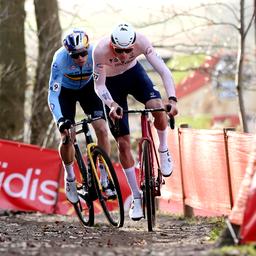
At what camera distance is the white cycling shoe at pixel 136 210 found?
998 centimetres

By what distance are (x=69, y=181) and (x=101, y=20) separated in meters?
12.9

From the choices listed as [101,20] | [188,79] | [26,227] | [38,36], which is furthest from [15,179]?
[188,79]

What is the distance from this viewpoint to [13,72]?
20812 millimetres

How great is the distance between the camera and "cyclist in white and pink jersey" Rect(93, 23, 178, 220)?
950cm

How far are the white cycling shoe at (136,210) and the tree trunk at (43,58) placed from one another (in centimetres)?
1178

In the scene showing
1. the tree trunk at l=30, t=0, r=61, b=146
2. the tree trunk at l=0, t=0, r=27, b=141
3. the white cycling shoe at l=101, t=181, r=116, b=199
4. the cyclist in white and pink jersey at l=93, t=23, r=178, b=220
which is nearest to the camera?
the cyclist in white and pink jersey at l=93, t=23, r=178, b=220

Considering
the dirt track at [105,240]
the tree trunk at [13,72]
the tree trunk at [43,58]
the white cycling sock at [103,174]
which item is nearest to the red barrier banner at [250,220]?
the dirt track at [105,240]

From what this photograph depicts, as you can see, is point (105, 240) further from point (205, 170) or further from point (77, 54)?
point (205, 170)

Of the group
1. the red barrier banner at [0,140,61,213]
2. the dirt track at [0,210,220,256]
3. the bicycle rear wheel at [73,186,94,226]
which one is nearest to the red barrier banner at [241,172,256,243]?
the dirt track at [0,210,220,256]

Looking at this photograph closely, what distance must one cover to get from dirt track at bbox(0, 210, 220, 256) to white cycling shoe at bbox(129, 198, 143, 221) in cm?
18

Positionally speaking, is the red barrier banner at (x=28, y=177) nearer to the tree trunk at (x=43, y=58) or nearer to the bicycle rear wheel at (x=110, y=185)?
the tree trunk at (x=43, y=58)

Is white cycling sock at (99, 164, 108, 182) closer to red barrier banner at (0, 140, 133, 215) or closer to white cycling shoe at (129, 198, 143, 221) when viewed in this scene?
white cycling shoe at (129, 198, 143, 221)

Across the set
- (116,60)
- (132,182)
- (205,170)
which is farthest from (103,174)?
(205,170)

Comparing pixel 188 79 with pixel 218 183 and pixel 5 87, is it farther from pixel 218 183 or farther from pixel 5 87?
pixel 218 183
